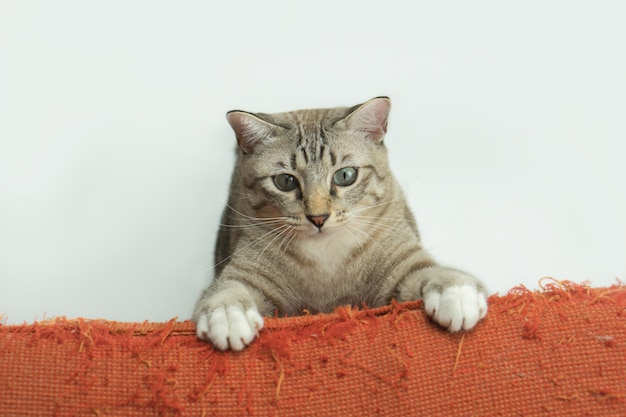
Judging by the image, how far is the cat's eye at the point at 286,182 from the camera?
2.13 meters

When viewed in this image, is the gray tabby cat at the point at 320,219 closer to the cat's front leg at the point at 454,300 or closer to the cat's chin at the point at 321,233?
the cat's chin at the point at 321,233

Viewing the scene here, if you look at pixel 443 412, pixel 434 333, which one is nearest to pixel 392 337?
pixel 434 333

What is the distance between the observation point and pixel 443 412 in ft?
5.03

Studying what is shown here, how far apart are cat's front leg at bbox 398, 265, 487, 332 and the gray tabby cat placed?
0.64 ft

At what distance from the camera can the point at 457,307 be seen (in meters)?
1.62

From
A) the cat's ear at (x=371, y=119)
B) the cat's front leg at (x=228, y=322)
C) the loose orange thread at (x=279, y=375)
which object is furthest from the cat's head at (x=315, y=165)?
the loose orange thread at (x=279, y=375)

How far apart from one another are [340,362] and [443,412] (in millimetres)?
311

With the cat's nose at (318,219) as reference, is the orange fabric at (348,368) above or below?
below

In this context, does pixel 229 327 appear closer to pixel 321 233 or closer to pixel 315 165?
pixel 321 233

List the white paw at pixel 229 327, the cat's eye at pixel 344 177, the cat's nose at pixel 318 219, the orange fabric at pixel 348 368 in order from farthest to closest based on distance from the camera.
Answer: the cat's eye at pixel 344 177 → the cat's nose at pixel 318 219 → the white paw at pixel 229 327 → the orange fabric at pixel 348 368

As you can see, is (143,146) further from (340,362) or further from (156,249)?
(340,362)

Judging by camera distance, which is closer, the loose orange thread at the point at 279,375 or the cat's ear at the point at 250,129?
the loose orange thread at the point at 279,375

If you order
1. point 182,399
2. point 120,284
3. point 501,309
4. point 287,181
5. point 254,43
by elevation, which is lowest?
point 120,284

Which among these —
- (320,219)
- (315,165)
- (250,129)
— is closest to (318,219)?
(320,219)
